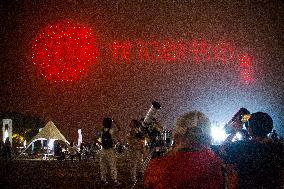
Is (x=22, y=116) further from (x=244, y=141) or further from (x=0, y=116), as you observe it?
(x=244, y=141)

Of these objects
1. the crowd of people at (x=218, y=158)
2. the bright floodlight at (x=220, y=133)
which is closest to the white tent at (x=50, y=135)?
the bright floodlight at (x=220, y=133)

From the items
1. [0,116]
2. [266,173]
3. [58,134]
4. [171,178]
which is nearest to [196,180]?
[171,178]

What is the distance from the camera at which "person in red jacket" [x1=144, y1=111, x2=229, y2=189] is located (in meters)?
3.28

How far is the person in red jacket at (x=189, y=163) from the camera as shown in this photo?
328cm

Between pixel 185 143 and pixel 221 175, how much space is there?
371mm

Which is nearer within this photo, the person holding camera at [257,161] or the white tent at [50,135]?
the person holding camera at [257,161]

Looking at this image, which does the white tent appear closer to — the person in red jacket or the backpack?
the backpack

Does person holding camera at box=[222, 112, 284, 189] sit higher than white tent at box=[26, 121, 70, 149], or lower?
lower

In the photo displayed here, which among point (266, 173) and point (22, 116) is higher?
point (22, 116)

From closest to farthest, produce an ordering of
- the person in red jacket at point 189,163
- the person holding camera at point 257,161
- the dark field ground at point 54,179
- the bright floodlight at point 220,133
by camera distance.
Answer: the person in red jacket at point 189,163 → the bright floodlight at point 220,133 → the person holding camera at point 257,161 → the dark field ground at point 54,179

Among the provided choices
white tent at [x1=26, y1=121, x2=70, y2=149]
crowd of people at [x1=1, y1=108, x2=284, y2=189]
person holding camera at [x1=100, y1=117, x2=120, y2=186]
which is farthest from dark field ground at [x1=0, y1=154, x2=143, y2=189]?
white tent at [x1=26, y1=121, x2=70, y2=149]

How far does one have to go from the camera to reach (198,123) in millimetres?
3459

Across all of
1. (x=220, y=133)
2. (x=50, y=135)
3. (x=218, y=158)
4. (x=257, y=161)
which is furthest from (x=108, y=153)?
(x=50, y=135)

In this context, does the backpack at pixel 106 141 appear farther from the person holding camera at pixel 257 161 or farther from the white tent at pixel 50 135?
the white tent at pixel 50 135
